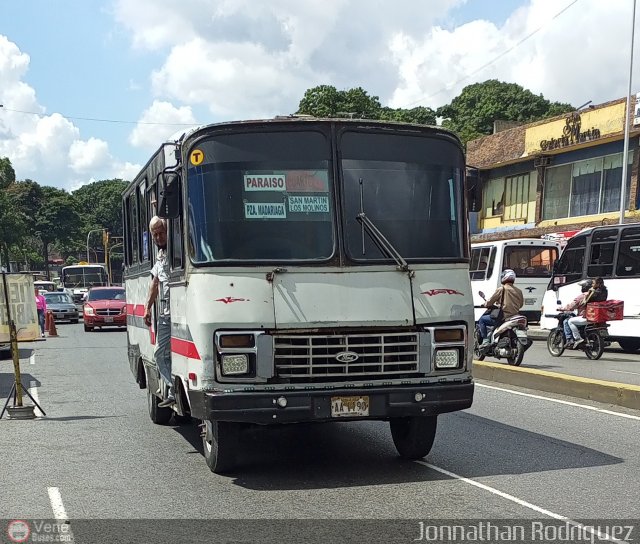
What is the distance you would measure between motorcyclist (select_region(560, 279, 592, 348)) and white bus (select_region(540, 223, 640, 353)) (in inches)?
57.0

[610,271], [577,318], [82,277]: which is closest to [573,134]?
[610,271]

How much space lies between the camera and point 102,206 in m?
135

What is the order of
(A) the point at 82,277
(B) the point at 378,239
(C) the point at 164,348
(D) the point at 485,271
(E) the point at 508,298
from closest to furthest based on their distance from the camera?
(B) the point at 378,239
(C) the point at 164,348
(E) the point at 508,298
(D) the point at 485,271
(A) the point at 82,277

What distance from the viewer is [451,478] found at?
7.29m

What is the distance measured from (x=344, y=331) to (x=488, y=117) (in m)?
67.4

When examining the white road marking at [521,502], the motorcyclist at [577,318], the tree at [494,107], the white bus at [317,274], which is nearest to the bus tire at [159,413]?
the white bus at [317,274]

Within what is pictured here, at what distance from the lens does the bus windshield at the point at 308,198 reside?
714 cm

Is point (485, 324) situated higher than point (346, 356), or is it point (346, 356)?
point (346, 356)

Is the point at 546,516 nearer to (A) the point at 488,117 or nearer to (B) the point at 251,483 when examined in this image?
(B) the point at 251,483

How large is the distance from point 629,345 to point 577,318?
10.7 feet

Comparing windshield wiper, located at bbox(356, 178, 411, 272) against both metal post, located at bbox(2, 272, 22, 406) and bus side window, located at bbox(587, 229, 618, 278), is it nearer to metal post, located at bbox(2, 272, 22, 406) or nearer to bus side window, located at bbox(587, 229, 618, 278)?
metal post, located at bbox(2, 272, 22, 406)

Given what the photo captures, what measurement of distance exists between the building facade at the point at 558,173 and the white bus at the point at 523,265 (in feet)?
24.4

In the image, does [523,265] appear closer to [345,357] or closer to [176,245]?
[176,245]

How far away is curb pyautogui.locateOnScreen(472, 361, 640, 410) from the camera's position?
→ 11109 mm
